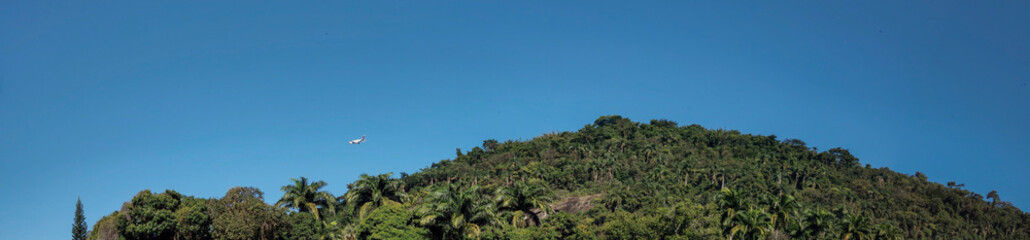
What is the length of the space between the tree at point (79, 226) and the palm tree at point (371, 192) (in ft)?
84.6

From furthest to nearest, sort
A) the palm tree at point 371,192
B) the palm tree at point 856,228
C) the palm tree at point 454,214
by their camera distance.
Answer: the palm tree at point 856,228 → the palm tree at point 371,192 → the palm tree at point 454,214

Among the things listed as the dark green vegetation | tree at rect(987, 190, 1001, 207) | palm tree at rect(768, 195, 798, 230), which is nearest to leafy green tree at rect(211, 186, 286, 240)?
the dark green vegetation

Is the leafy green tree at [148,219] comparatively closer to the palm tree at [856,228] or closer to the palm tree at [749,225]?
the palm tree at [749,225]

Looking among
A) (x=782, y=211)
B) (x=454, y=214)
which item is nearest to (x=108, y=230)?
(x=454, y=214)

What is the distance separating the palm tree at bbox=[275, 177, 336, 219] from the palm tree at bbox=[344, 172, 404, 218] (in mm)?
2242

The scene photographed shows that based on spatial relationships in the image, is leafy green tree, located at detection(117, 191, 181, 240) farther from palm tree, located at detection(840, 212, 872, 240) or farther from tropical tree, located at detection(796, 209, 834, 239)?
palm tree, located at detection(840, 212, 872, 240)

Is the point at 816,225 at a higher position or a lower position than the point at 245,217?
lower

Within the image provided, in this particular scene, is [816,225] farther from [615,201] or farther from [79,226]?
[79,226]

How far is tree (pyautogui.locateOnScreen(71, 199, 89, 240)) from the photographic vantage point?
7662 centimetres

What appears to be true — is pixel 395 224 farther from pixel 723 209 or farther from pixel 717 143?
pixel 717 143

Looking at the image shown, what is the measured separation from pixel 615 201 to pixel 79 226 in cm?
7050

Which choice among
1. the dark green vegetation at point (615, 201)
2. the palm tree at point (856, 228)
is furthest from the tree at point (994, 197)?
the palm tree at point (856, 228)

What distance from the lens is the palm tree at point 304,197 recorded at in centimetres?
7200

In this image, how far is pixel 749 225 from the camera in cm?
7431
